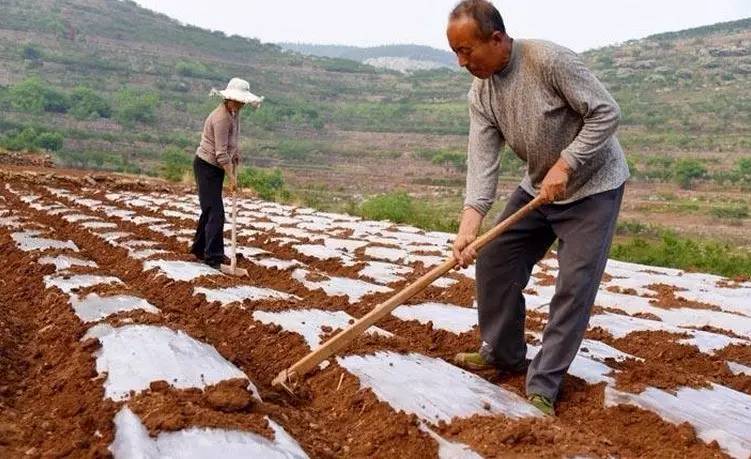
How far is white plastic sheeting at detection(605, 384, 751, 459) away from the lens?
281cm

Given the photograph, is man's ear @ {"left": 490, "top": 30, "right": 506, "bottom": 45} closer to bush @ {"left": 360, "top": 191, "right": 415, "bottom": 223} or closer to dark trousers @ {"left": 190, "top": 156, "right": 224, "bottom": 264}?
dark trousers @ {"left": 190, "top": 156, "right": 224, "bottom": 264}

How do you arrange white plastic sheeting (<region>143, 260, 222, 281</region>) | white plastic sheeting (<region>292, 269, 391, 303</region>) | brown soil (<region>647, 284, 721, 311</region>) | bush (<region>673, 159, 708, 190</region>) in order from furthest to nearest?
1. bush (<region>673, 159, 708, 190</region>)
2. brown soil (<region>647, 284, 721, 311</region>)
3. white plastic sheeting (<region>143, 260, 222, 281</region>)
4. white plastic sheeting (<region>292, 269, 391, 303</region>)

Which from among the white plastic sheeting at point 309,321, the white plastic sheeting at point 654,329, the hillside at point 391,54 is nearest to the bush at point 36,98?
the white plastic sheeting at point 309,321

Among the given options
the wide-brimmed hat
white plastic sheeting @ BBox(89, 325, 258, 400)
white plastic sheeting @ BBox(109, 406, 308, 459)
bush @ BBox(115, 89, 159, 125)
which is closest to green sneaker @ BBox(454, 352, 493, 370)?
white plastic sheeting @ BBox(89, 325, 258, 400)

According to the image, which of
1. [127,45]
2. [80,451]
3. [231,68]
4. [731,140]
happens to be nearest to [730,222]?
[731,140]

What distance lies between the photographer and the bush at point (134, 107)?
47781 millimetres

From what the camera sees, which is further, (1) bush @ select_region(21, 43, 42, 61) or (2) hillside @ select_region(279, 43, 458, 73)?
(2) hillside @ select_region(279, 43, 458, 73)

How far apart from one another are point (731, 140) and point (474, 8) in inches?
1726

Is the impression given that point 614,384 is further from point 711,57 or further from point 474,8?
point 711,57

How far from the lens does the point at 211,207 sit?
642 centimetres

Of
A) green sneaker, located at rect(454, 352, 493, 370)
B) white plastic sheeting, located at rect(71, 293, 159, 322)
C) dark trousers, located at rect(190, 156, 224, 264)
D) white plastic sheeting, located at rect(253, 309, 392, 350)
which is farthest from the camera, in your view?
dark trousers, located at rect(190, 156, 224, 264)

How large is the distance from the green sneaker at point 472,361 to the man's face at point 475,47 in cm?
128

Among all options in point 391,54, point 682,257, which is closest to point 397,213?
point 682,257

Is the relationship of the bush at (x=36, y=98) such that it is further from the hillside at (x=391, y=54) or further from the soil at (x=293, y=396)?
the hillside at (x=391, y=54)
